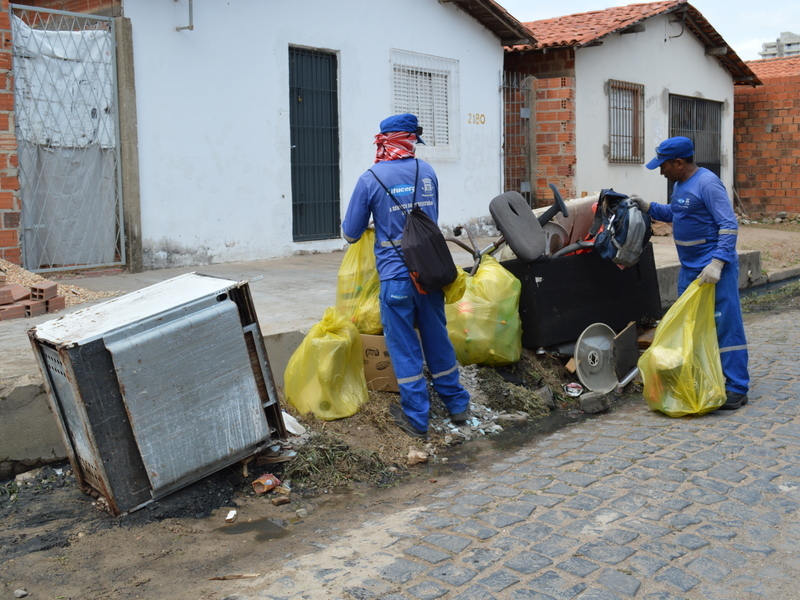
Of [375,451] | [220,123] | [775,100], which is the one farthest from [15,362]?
[775,100]

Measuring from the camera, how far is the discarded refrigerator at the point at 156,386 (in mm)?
3654

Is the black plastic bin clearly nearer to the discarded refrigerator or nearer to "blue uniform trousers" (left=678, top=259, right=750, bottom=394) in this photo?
"blue uniform trousers" (left=678, top=259, right=750, bottom=394)

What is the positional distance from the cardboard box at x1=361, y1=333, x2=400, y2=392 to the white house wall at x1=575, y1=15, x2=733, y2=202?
883cm

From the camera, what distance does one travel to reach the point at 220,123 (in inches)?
353

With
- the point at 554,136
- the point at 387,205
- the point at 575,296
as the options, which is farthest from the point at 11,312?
the point at 554,136

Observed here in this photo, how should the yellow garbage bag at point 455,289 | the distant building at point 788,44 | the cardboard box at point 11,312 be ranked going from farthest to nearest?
1. the distant building at point 788,44
2. the cardboard box at point 11,312
3. the yellow garbage bag at point 455,289

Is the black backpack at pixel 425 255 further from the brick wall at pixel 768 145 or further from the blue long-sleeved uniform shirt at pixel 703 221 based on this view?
the brick wall at pixel 768 145

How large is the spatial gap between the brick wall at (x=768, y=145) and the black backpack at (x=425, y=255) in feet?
50.1

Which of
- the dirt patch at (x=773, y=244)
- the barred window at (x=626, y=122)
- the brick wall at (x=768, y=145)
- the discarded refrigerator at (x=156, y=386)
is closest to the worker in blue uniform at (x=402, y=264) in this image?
the discarded refrigerator at (x=156, y=386)

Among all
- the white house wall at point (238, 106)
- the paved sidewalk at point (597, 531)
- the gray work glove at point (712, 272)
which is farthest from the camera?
the white house wall at point (238, 106)

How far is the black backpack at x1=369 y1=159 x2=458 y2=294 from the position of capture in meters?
4.71

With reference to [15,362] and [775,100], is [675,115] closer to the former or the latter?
[775,100]

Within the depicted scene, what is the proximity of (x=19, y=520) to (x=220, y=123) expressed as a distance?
5.83 metres

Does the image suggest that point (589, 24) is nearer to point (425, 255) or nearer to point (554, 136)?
point (554, 136)
